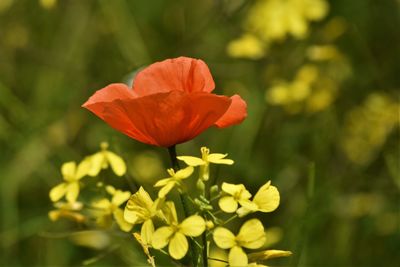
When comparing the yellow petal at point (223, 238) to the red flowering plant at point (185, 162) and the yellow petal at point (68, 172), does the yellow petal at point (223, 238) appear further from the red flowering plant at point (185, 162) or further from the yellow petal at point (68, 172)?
the yellow petal at point (68, 172)

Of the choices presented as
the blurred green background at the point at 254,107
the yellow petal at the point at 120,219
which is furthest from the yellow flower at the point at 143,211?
the blurred green background at the point at 254,107

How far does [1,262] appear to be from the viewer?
1396mm

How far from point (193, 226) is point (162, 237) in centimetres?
3

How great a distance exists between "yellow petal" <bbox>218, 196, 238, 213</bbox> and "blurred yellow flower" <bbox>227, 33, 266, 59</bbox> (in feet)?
3.03

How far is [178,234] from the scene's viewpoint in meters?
0.61

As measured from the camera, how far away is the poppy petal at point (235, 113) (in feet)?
2.36

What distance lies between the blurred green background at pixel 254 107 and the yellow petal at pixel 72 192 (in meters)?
0.46

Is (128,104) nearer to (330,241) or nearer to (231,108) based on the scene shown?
(231,108)

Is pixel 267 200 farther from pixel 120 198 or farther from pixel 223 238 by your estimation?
pixel 120 198

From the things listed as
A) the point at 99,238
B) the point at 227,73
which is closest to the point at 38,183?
the point at 99,238

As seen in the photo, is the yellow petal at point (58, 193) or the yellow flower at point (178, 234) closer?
the yellow flower at point (178, 234)

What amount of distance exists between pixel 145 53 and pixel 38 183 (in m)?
0.38

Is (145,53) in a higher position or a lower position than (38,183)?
higher

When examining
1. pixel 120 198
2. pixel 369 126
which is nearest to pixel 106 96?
pixel 120 198
